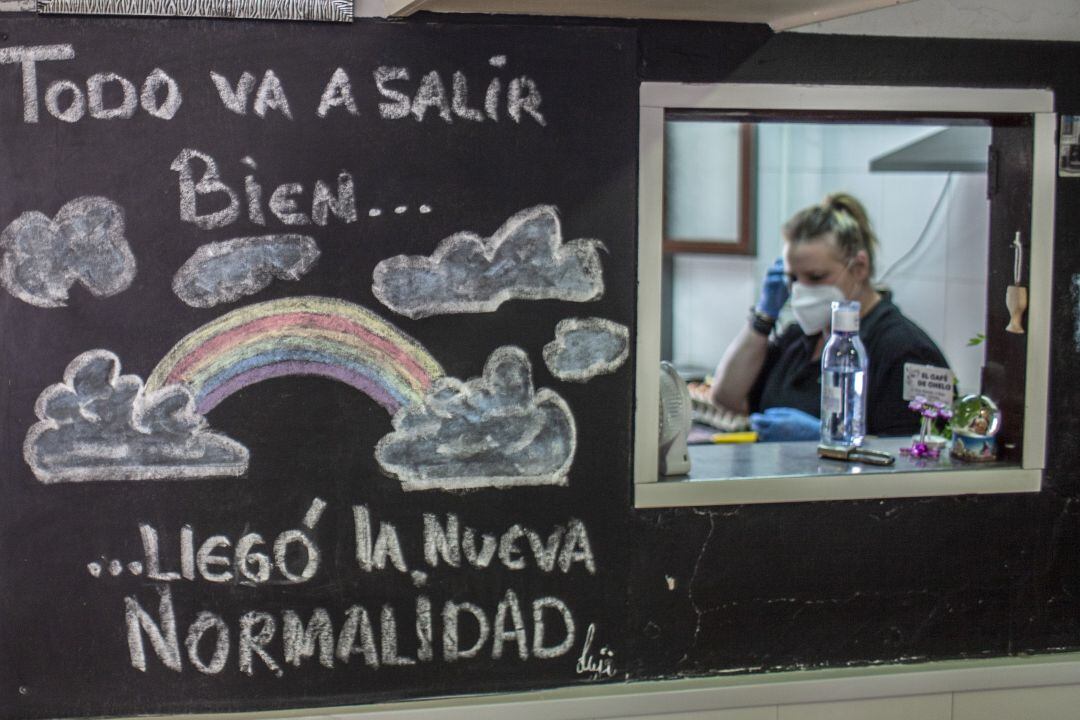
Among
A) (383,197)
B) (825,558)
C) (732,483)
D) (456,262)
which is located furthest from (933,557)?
(383,197)

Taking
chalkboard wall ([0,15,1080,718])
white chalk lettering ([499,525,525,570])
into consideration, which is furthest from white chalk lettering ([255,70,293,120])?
white chalk lettering ([499,525,525,570])

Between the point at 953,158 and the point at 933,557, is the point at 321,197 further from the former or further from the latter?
the point at 953,158

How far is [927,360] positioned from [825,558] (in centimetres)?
96

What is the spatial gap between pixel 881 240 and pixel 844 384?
2.28 meters

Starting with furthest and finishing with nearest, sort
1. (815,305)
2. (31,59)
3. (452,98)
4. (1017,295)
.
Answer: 1. (815,305)
2. (1017,295)
3. (452,98)
4. (31,59)

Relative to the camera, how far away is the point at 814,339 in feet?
12.3

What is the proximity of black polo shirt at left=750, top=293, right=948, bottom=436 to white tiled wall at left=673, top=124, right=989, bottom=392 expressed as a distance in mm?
439

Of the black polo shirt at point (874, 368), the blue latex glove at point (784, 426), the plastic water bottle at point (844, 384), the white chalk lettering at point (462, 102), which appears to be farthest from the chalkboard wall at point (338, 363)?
the blue latex glove at point (784, 426)

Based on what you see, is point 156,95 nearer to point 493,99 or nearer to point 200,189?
point 200,189

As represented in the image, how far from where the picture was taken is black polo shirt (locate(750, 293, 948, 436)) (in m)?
3.14
